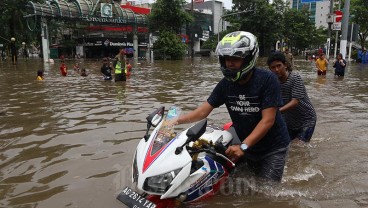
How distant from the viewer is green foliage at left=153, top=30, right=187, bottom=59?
45.2 metres

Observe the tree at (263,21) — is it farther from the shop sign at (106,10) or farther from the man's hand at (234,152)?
the man's hand at (234,152)

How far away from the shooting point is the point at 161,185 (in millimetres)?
2852

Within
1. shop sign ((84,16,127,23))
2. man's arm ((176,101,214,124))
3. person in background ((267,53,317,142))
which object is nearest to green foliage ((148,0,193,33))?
shop sign ((84,16,127,23))

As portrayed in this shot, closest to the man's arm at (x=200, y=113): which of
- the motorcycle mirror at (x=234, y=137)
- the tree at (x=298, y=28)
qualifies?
the motorcycle mirror at (x=234, y=137)

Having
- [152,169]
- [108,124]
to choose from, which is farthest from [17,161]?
[152,169]

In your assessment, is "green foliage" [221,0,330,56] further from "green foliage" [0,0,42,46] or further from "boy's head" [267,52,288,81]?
"boy's head" [267,52,288,81]

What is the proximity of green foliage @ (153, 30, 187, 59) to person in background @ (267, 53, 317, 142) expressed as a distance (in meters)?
40.2

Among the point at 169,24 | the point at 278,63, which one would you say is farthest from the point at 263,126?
the point at 169,24

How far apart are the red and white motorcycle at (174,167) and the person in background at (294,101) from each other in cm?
215

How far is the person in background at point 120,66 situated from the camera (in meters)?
15.4

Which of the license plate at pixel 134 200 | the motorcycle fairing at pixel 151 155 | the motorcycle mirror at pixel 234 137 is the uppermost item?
the motorcycle fairing at pixel 151 155

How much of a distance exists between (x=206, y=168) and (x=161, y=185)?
554 millimetres

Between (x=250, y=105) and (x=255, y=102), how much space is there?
0.22 ft

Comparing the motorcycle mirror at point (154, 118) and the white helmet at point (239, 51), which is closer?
the white helmet at point (239, 51)
